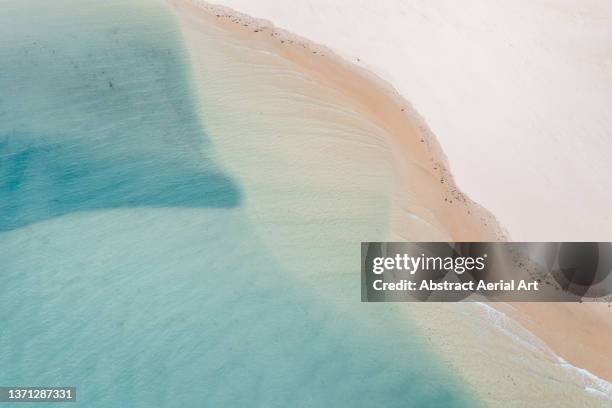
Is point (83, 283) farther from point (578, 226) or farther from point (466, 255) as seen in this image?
point (578, 226)

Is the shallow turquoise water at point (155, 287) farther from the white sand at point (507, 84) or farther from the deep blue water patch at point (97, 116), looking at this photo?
the white sand at point (507, 84)

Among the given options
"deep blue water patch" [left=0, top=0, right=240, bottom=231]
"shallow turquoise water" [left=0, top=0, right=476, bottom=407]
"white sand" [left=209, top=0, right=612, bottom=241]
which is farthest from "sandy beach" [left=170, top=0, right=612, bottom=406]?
"shallow turquoise water" [left=0, top=0, right=476, bottom=407]

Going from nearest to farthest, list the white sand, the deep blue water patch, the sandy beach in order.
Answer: the sandy beach
the white sand
the deep blue water patch

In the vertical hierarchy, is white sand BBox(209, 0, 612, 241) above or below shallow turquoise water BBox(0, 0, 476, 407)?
above

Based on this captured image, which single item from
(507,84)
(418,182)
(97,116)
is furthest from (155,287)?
(507,84)

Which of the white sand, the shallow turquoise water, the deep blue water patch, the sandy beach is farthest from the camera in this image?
the deep blue water patch

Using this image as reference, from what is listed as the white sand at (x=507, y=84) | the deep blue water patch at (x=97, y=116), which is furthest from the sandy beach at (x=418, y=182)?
the deep blue water patch at (x=97, y=116)

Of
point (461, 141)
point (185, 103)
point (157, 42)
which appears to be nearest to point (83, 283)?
point (185, 103)

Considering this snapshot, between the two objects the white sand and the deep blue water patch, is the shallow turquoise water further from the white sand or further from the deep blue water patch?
the white sand
